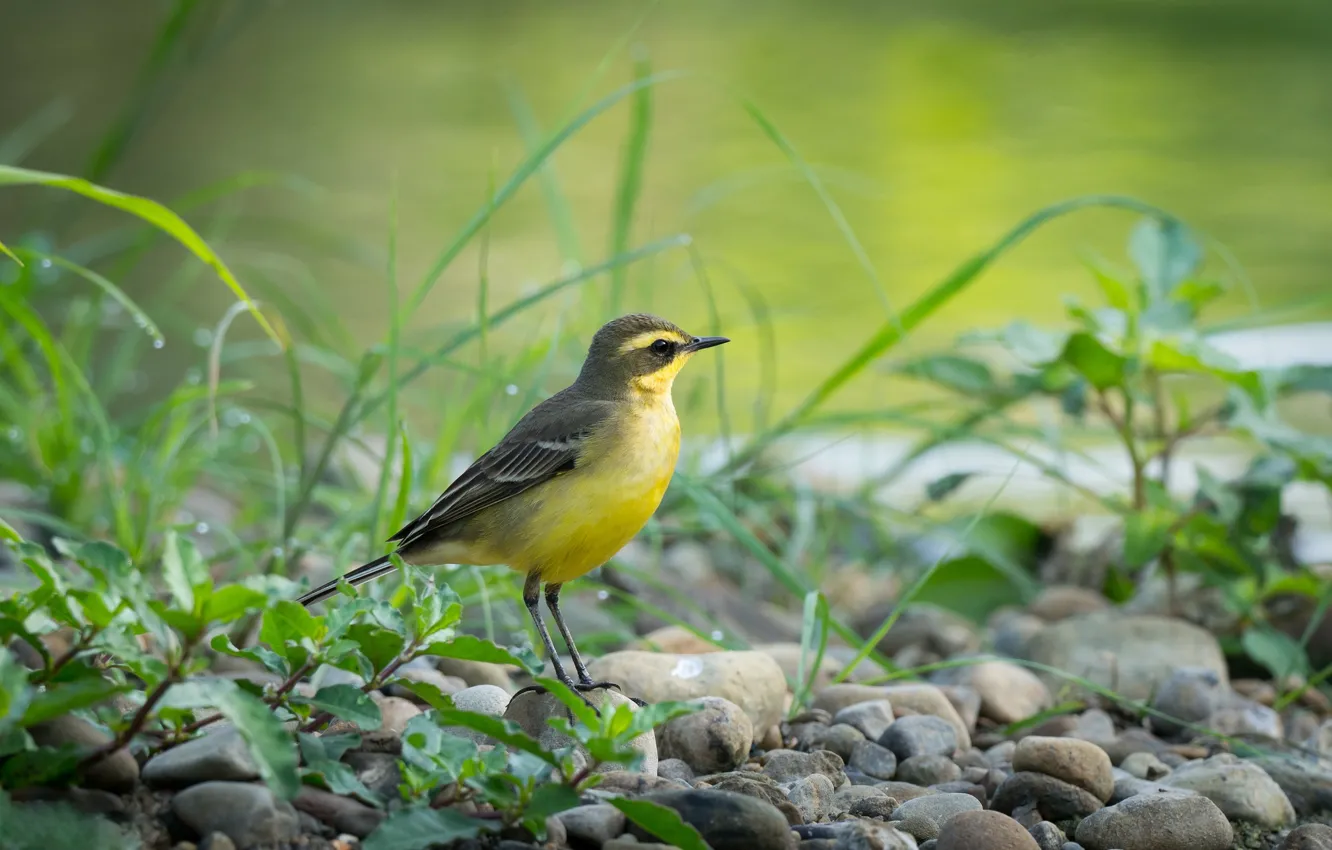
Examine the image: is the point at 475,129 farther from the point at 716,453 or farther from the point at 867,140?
the point at 716,453

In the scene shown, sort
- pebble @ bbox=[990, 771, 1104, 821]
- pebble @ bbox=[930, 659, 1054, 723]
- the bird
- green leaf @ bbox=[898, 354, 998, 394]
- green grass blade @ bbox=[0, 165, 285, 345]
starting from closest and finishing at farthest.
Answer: green grass blade @ bbox=[0, 165, 285, 345] < pebble @ bbox=[990, 771, 1104, 821] < the bird < pebble @ bbox=[930, 659, 1054, 723] < green leaf @ bbox=[898, 354, 998, 394]

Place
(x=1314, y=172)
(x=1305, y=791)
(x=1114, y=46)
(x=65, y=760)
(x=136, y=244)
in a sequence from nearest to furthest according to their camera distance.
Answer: (x=65, y=760) → (x=1305, y=791) → (x=136, y=244) → (x=1314, y=172) → (x=1114, y=46)

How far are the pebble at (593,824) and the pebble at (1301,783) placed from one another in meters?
2.09

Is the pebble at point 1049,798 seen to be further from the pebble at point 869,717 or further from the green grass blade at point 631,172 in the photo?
the green grass blade at point 631,172

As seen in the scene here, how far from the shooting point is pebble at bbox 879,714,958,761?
13.8ft

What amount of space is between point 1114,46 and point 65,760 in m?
25.6

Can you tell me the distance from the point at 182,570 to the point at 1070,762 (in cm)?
224

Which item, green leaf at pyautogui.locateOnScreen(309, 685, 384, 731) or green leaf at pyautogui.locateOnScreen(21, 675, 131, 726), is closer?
green leaf at pyautogui.locateOnScreen(21, 675, 131, 726)

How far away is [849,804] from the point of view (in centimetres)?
363

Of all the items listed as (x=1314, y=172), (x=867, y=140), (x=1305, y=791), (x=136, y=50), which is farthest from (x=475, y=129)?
(x=1305, y=791)

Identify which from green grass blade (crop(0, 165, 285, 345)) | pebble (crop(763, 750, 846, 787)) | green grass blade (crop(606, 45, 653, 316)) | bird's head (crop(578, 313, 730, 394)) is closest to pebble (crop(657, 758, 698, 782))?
pebble (crop(763, 750, 846, 787))

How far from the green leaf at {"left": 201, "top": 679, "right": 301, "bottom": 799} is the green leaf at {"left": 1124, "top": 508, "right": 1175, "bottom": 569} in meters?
3.54

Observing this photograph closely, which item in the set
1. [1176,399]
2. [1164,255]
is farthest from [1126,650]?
[1164,255]

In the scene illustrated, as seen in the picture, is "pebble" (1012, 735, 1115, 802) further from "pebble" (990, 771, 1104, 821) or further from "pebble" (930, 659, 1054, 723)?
"pebble" (930, 659, 1054, 723)
